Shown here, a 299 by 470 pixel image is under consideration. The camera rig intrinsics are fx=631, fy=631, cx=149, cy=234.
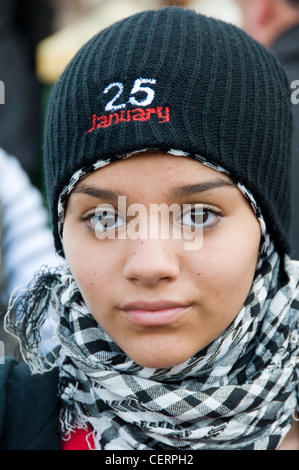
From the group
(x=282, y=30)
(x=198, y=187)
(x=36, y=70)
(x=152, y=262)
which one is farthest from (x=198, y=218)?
(x=36, y=70)

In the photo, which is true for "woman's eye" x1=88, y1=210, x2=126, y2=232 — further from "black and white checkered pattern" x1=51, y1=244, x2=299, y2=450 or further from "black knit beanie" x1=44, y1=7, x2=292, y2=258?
"black and white checkered pattern" x1=51, y1=244, x2=299, y2=450

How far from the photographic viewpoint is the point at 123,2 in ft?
14.0

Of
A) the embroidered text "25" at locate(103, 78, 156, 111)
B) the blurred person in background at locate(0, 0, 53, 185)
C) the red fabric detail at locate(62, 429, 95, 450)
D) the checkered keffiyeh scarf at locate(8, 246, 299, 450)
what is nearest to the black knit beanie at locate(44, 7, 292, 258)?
the embroidered text "25" at locate(103, 78, 156, 111)

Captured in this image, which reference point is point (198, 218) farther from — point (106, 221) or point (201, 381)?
point (201, 381)

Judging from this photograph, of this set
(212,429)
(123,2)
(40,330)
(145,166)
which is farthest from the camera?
(123,2)

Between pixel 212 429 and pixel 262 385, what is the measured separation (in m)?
0.17

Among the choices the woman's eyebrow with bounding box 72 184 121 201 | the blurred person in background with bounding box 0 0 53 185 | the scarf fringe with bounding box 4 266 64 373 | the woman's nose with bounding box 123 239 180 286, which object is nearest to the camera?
the woman's nose with bounding box 123 239 180 286

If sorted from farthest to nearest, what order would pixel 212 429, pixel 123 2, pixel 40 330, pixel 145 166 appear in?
pixel 123 2 < pixel 40 330 < pixel 212 429 < pixel 145 166

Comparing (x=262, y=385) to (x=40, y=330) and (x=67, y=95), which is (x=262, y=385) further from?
(x=67, y=95)

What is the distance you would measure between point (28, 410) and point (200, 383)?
1.58 ft

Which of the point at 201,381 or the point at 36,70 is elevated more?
the point at 36,70

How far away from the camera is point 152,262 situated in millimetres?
1436

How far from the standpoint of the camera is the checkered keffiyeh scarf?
5.33 feet
